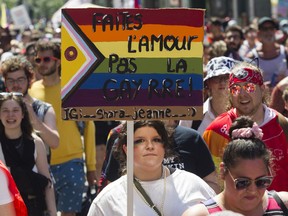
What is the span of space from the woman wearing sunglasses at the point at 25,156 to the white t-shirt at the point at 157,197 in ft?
6.07

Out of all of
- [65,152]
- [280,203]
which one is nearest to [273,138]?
[280,203]

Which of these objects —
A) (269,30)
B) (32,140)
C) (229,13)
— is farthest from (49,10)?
(32,140)

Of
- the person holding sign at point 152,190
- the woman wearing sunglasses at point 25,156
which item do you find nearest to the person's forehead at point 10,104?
the woman wearing sunglasses at point 25,156

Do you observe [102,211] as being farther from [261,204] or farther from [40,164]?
[40,164]

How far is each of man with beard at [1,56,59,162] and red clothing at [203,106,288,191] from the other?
6.33 feet

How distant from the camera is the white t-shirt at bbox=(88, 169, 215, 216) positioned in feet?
18.1

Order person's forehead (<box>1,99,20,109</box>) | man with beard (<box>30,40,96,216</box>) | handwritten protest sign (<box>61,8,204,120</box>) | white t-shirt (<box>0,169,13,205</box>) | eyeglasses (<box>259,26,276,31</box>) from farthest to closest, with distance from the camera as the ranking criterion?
eyeglasses (<box>259,26,276,31</box>)
man with beard (<box>30,40,96,216</box>)
person's forehead (<box>1,99,20,109</box>)
handwritten protest sign (<box>61,8,204,120</box>)
white t-shirt (<box>0,169,13,205</box>)

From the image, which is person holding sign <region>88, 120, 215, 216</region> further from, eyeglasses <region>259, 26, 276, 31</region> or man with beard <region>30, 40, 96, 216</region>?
eyeglasses <region>259, 26, 276, 31</region>

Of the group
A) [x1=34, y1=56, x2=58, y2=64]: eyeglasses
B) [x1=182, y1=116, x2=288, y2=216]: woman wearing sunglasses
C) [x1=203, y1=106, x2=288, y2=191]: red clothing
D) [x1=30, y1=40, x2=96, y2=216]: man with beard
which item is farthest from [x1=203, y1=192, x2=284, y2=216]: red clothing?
[x1=34, y1=56, x2=58, y2=64]: eyeglasses

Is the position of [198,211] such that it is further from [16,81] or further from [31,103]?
[16,81]

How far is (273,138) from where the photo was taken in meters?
6.77

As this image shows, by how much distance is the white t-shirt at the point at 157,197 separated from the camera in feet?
18.1

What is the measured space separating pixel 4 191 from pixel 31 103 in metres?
3.40

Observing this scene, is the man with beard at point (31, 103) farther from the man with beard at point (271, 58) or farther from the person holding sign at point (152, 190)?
the man with beard at point (271, 58)
